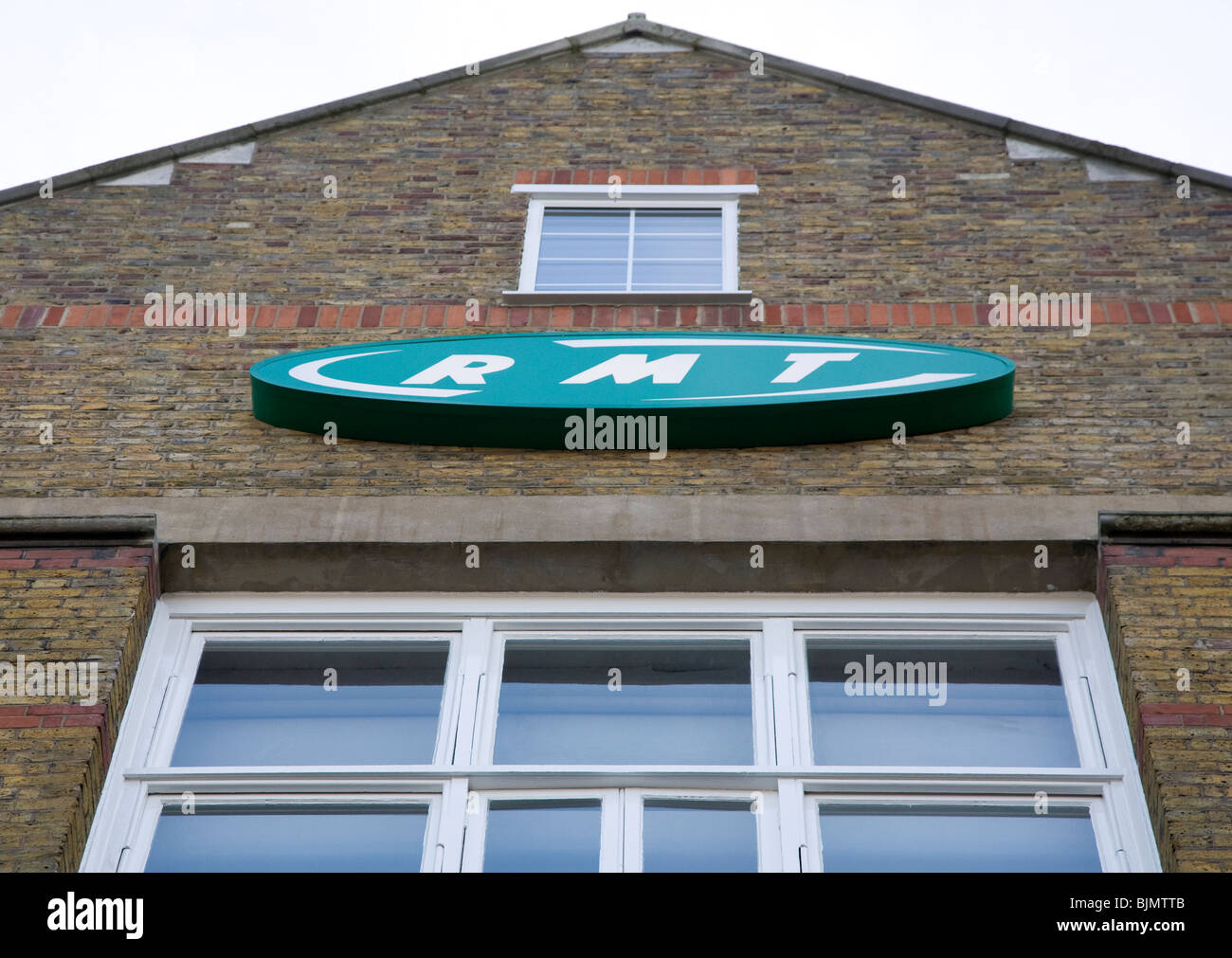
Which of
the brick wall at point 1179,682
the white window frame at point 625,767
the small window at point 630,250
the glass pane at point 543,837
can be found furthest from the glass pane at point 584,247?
the glass pane at point 543,837

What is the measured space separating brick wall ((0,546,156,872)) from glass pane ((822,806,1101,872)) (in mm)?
3078

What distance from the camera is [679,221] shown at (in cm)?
1041

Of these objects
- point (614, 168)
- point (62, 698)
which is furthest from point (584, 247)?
point (62, 698)

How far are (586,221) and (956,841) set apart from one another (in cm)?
557

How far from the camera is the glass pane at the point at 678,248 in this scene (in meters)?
10.1

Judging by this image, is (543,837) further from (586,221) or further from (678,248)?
(586,221)

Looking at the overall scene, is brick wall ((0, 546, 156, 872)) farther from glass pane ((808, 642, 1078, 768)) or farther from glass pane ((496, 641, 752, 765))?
glass pane ((808, 642, 1078, 768))

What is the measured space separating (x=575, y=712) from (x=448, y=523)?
124cm

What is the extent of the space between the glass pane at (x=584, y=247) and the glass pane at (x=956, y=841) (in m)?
4.87

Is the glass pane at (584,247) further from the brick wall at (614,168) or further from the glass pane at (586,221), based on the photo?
the brick wall at (614,168)

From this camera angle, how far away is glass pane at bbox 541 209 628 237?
10.4 m
